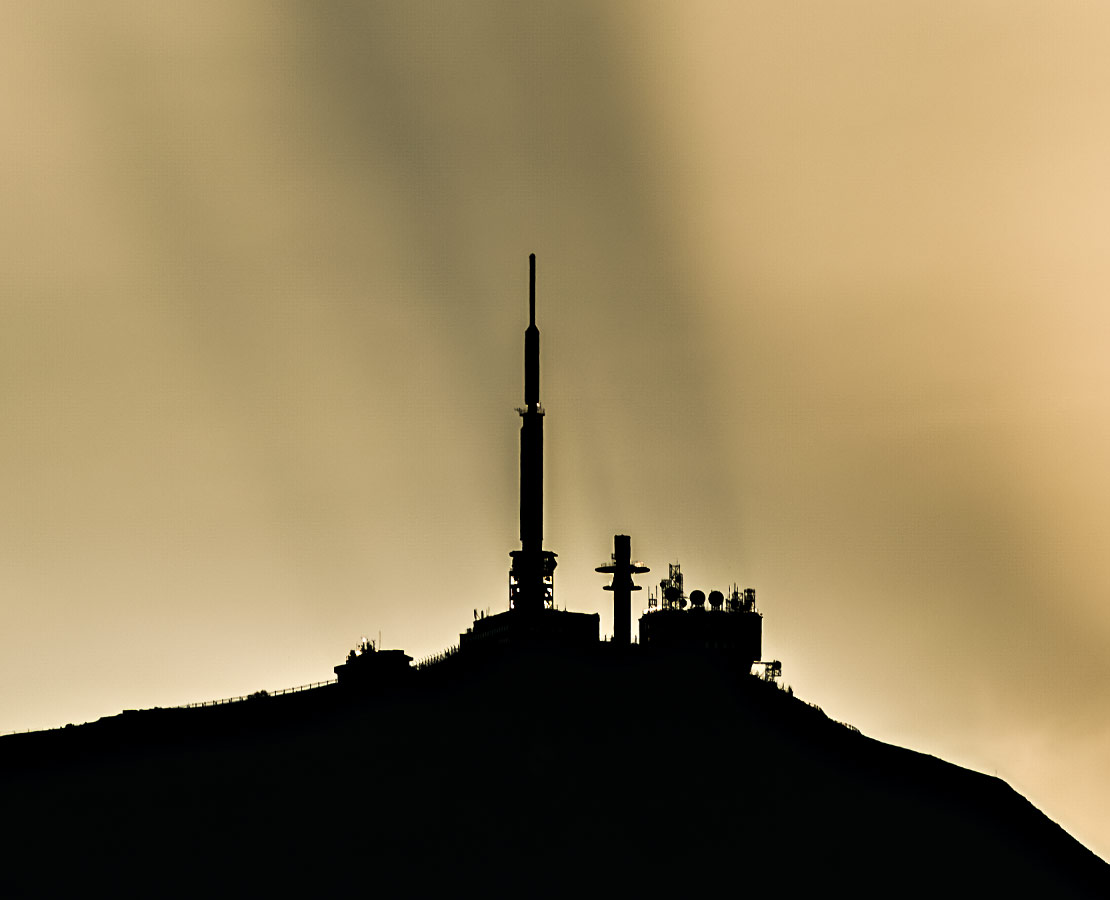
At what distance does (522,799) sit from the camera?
10131 cm

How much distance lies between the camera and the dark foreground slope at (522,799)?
83500mm

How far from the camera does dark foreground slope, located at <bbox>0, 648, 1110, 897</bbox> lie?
83500 millimetres

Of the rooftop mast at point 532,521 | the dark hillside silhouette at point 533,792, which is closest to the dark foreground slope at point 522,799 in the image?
the dark hillside silhouette at point 533,792

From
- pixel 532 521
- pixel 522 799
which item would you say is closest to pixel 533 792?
pixel 522 799

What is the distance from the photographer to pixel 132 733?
90562 mm

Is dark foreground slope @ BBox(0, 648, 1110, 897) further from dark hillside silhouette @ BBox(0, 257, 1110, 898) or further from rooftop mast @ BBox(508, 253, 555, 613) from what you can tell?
rooftop mast @ BBox(508, 253, 555, 613)

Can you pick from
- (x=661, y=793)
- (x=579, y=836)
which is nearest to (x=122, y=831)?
(x=579, y=836)

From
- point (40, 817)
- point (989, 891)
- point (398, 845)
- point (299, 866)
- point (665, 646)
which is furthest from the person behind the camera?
point (665, 646)

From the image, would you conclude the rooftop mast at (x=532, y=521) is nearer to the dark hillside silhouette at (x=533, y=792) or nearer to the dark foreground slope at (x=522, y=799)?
the dark hillside silhouette at (x=533, y=792)

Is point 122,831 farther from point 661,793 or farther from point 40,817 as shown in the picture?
point 661,793

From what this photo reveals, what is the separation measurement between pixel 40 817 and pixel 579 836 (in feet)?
113

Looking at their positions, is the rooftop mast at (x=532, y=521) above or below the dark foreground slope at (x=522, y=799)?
above

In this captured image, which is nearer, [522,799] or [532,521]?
[522,799]

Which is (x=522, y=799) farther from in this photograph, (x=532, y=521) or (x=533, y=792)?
(x=532, y=521)
